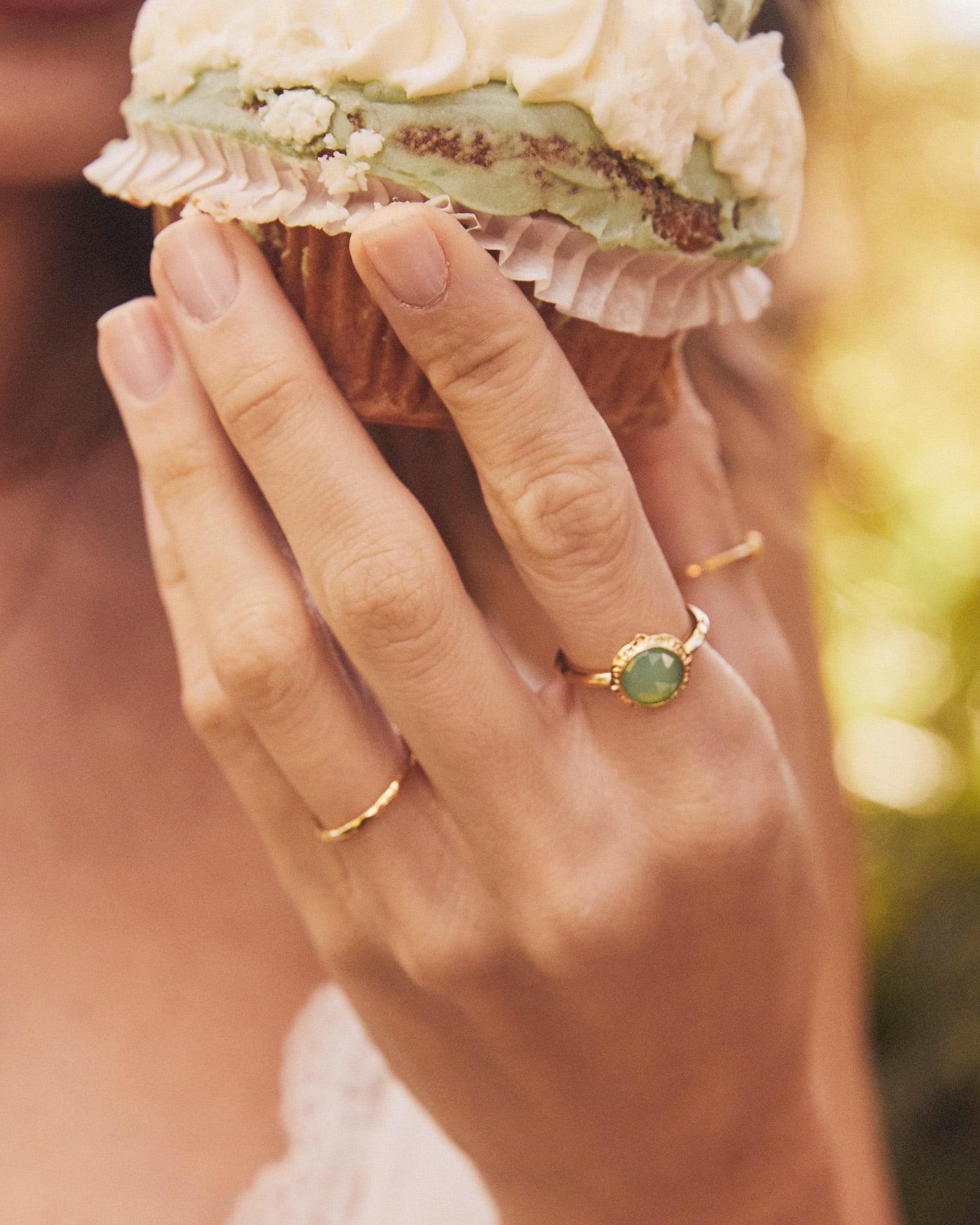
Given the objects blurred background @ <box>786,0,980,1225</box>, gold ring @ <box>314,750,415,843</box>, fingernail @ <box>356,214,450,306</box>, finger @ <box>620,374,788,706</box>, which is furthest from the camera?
blurred background @ <box>786,0,980,1225</box>

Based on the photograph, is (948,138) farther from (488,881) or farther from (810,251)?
(488,881)

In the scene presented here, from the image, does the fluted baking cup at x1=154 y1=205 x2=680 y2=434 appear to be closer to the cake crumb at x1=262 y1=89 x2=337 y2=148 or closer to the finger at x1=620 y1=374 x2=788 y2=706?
the cake crumb at x1=262 y1=89 x2=337 y2=148

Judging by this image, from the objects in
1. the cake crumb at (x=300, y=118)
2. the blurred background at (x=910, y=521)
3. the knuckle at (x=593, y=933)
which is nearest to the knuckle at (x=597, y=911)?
the knuckle at (x=593, y=933)

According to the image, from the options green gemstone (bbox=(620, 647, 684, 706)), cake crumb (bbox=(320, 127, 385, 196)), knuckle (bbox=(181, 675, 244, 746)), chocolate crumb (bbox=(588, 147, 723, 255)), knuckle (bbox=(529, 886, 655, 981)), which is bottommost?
knuckle (bbox=(529, 886, 655, 981))

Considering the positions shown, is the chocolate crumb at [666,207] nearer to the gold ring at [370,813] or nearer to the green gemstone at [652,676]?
the green gemstone at [652,676]

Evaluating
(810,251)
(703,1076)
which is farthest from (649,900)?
(810,251)

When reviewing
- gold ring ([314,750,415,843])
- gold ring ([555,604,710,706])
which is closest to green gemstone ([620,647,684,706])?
gold ring ([555,604,710,706])
